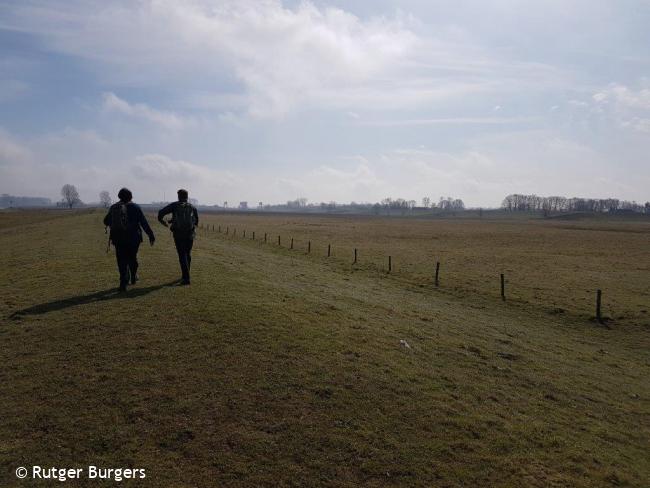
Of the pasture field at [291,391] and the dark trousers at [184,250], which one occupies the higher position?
the dark trousers at [184,250]

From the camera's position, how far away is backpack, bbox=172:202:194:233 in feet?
41.8

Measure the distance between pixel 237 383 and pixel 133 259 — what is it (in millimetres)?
6704

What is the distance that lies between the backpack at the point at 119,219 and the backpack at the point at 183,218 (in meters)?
1.28

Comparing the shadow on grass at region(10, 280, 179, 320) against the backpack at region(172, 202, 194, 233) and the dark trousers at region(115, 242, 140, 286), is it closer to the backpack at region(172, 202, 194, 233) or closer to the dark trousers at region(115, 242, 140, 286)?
the dark trousers at region(115, 242, 140, 286)

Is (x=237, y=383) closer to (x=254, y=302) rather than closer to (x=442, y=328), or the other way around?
(x=254, y=302)

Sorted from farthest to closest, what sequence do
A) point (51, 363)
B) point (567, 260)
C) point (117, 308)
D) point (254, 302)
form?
point (567, 260) < point (254, 302) < point (117, 308) < point (51, 363)

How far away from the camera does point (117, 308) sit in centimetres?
1105

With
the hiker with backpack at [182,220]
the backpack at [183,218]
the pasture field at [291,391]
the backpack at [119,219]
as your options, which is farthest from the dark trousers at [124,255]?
the backpack at [183,218]

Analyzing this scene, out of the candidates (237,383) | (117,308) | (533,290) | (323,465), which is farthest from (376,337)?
(533,290)

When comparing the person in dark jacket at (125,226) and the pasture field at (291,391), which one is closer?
the pasture field at (291,391)

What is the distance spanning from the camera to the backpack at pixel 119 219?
39.3ft

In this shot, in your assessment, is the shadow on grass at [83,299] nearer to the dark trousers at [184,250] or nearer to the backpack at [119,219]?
the dark trousers at [184,250]

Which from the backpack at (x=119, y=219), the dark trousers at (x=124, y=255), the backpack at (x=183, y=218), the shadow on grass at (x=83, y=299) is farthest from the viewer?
the backpack at (x=183, y=218)

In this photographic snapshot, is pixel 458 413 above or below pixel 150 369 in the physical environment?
below
